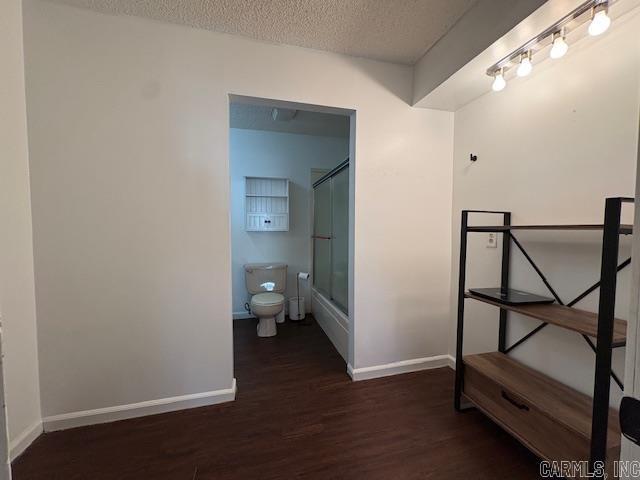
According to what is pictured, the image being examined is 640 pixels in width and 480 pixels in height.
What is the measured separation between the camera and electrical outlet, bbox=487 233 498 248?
1.96 m

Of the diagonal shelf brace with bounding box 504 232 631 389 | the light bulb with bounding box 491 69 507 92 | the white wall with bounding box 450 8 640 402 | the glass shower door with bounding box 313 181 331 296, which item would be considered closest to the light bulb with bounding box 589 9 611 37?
the white wall with bounding box 450 8 640 402

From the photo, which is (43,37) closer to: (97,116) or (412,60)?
(97,116)

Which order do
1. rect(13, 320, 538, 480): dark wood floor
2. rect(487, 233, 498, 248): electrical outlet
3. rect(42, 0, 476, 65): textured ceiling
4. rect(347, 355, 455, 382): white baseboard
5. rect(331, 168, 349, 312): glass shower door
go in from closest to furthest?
rect(13, 320, 538, 480): dark wood floor → rect(42, 0, 476, 65): textured ceiling → rect(487, 233, 498, 248): electrical outlet → rect(347, 355, 455, 382): white baseboard → rect(331, 168, 349, 312): glass shower door

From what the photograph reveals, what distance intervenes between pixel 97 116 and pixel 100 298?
1.10m

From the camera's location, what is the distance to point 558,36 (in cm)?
133

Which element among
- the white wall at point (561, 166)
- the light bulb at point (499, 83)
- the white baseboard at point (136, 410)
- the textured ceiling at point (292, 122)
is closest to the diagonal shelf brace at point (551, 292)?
the white wall at point (561, 166)

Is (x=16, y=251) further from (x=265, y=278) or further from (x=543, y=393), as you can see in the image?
(x=543, y=393)

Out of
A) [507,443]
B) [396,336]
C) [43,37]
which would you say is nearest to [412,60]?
[396,336]

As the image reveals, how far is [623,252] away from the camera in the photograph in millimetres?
1284

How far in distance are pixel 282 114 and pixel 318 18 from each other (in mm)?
1252

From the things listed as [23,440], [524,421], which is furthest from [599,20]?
[23,440]

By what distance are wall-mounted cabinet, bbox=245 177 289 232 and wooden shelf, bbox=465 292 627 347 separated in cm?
253

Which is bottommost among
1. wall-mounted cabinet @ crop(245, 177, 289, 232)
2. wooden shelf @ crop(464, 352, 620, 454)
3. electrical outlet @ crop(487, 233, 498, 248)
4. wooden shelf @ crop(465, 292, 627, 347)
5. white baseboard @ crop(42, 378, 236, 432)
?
white baseboard @ crop(42, 378, 236, 432)

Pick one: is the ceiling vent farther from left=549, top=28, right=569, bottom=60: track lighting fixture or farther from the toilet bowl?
left=549, top=28, right=569, bottom=60: track lighting fixture
